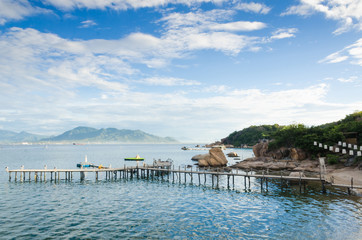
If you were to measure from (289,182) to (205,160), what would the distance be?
31.8 m

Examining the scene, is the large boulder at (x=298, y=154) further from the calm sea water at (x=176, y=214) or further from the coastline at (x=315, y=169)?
the calm sea water at (x=176, y=214)

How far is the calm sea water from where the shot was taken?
22.0 meters

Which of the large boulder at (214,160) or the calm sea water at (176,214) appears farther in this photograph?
the large boulder at (214,160)

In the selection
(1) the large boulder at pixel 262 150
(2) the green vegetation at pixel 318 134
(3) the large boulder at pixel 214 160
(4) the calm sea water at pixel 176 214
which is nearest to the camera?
(4) the calm sea water at pixel 176 214

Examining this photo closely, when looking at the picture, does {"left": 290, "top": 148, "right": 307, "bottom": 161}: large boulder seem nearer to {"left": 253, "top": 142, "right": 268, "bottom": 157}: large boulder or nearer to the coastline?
the coastline

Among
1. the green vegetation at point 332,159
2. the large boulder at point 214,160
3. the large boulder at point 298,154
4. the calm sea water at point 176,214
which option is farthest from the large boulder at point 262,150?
the calm sea water at point 176,214

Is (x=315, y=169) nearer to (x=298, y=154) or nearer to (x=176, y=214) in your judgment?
(x=298, y=154)

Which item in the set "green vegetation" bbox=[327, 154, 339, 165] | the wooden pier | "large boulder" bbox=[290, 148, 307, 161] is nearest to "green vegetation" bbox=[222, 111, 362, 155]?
"large boulder" bbox=[290, 148, 307, 161]

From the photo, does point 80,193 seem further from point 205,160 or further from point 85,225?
point 205,160

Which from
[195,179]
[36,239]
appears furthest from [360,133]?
[36,239]

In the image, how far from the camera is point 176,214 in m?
27.5

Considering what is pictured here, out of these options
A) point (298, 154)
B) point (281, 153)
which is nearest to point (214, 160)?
point (281, 153)

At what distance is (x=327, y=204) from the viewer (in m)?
31.1

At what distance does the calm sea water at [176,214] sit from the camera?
22000 millimetres
